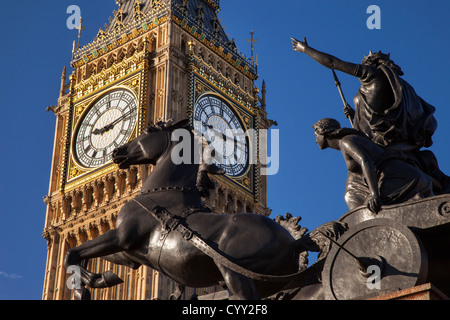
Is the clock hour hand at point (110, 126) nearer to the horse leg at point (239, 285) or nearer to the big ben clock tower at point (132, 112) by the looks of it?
the big ben clock tower at point (132, 112)

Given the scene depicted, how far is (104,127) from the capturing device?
1684 inches

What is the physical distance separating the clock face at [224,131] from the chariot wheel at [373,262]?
3288 centimetres

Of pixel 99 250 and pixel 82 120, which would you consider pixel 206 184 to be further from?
pixel 82 120

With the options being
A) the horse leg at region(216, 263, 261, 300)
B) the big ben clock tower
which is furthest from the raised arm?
the big ben clock tower

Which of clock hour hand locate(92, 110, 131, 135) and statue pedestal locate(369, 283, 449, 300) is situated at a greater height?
clock hour hand locate(92, 110, 131, 135)

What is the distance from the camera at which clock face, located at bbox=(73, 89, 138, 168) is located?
137 feet

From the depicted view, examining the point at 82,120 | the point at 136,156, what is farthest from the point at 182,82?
the point at 136,156

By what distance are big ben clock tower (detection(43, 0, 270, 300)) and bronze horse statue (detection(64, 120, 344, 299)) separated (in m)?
30.2

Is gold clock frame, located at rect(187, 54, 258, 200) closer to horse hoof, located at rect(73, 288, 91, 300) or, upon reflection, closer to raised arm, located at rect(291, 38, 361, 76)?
raised arm, located at rect(291, 38, 361, 76)

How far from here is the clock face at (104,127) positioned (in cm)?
4181

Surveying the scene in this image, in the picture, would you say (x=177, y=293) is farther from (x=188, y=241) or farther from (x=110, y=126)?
(x=110, y=126)

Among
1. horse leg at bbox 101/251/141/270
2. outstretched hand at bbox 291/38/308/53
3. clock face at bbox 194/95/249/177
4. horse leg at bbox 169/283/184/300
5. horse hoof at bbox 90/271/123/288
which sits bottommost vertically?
horse leg at bbox 169/283/184/300

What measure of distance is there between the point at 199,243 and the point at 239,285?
1.88 feet
